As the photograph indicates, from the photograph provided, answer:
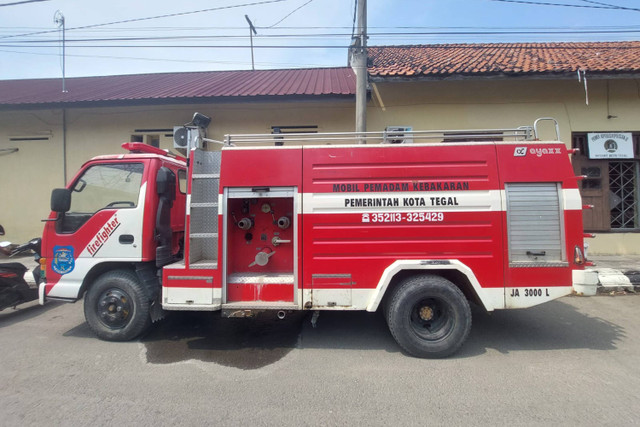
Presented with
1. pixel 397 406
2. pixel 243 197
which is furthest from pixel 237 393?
pixel 243 197

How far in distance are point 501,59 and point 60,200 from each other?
1093cm

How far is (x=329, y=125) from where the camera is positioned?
30.4ft

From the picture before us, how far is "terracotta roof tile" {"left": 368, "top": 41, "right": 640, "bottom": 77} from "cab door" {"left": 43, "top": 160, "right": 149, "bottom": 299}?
6.42 meters

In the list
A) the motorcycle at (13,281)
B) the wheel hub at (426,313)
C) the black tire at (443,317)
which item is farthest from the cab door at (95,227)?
the wheel hub at (426,313)

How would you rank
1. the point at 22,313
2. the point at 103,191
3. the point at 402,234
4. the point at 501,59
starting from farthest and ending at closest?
the point at 501,59 → the point at 22,313 → the point at 103,191 → the point at 402,234

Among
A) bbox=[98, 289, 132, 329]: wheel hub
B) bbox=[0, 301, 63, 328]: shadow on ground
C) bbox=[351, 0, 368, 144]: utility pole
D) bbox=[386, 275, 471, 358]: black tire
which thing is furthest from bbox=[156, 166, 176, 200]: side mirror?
bbox=[351, 0, 368, 144]: utility pole

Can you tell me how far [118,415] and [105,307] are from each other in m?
1.81

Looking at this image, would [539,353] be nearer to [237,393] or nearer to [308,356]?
[308,356]

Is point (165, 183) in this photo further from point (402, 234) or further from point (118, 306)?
point (402, 234)

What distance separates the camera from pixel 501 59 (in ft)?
31.5

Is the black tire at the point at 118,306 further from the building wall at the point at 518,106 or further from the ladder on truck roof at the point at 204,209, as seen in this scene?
the building wall at the point at 518,106

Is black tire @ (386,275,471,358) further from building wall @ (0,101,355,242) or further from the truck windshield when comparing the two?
building wall @ (0,101,355,242)

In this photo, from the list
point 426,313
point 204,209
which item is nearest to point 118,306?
point 204,209

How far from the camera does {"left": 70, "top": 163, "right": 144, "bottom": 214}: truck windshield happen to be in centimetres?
431
